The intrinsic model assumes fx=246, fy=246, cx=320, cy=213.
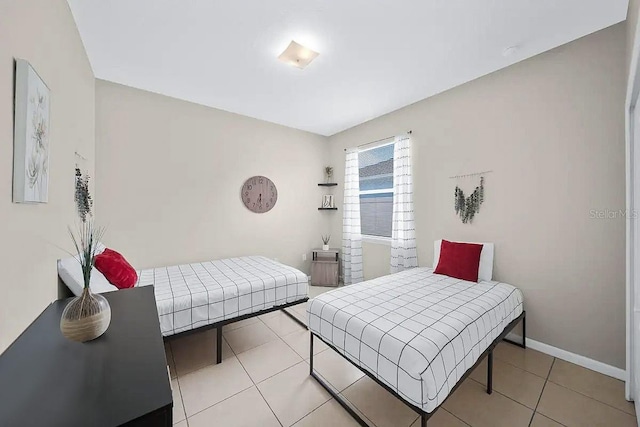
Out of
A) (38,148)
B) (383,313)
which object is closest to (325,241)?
(383,313)

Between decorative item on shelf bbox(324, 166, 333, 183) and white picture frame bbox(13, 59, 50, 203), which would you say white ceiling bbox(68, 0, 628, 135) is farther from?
decorative item on shelf bbox(324, 166, 333, 183)

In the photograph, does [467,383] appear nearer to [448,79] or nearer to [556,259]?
[556,259]

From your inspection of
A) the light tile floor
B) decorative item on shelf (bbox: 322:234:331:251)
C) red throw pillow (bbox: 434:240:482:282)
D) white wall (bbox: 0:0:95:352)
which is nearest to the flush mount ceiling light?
white wall (bbox: 0:0:95:352)

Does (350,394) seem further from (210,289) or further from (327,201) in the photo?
(327,201)

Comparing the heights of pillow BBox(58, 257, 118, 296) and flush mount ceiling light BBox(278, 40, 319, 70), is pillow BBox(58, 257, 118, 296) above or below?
below

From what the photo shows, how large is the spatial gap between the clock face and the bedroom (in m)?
0.34

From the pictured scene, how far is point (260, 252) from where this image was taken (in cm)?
377

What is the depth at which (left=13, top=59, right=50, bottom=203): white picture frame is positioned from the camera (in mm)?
992

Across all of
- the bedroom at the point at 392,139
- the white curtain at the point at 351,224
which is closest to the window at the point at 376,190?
the white curtain at the point at 351,224

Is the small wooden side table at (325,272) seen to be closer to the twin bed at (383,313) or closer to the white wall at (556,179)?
the twin bed at (383,313)

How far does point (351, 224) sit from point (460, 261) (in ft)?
5.68

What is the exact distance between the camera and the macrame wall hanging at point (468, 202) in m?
2.57

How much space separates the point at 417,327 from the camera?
4.87 ft

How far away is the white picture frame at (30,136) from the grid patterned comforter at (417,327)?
1.71 meters
